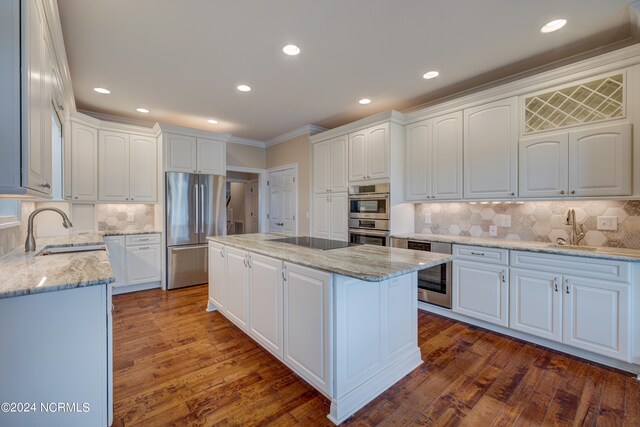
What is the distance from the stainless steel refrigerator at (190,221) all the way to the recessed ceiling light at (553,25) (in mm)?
4277

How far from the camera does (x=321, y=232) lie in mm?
4535

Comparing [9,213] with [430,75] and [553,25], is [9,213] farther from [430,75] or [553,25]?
[553,25]

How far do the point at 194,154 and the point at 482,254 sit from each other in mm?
4145

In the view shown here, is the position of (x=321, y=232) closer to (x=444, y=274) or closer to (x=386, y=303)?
(x=444, y=274)

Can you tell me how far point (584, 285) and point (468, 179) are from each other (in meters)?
1.38

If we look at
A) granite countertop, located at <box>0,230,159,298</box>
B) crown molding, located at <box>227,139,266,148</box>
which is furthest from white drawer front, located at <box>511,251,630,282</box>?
crown molding, located at <box>227,139,266,148</box>

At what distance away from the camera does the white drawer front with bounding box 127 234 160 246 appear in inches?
160

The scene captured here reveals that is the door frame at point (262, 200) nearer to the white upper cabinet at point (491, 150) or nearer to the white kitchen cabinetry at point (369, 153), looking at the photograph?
the white kitchen cabinetry at point (369, 153)

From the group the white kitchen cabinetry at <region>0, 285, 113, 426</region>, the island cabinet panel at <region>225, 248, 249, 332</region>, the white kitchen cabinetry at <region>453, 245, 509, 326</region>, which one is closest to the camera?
the white kitchen cabinetry at <region>0, 285, 113, 426</region>

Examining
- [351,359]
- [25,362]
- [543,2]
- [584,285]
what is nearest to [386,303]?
[351,359]

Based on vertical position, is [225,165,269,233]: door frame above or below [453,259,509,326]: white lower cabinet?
above

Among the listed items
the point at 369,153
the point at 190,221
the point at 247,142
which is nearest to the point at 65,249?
the point at 190,221

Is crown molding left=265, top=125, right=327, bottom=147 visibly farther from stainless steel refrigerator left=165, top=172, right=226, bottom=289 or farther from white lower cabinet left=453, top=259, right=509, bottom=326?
white lower cabinet left=453, top=259, right=509, bottom=326

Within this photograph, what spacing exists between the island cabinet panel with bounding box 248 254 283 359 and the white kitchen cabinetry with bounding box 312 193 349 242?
1974 mm
